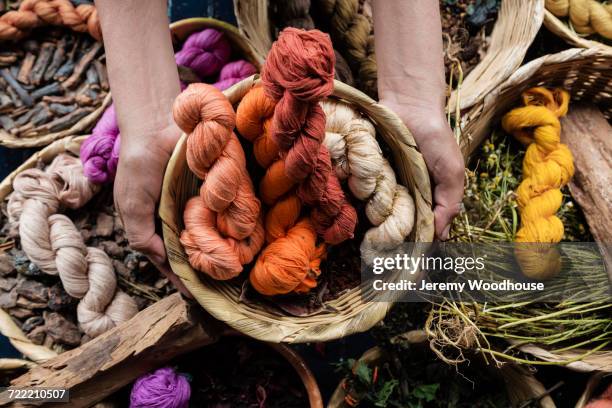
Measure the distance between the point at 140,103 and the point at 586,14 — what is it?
1021 millimetres

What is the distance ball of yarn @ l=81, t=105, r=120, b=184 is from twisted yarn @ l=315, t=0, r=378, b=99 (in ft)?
1.73

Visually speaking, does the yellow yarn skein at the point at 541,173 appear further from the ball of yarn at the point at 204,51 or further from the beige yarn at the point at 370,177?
the ball of yarn at the point at 204,51

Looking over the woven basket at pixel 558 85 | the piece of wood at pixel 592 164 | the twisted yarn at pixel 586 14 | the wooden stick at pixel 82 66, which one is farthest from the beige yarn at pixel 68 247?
the twisted yarn at pixel 586 14

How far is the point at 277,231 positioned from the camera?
885mm

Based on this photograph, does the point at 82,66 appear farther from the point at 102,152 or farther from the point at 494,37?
the point at 494,37

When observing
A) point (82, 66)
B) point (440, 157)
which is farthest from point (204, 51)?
point (440, 157)

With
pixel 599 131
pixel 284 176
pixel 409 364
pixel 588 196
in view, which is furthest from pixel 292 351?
pixel 599 131

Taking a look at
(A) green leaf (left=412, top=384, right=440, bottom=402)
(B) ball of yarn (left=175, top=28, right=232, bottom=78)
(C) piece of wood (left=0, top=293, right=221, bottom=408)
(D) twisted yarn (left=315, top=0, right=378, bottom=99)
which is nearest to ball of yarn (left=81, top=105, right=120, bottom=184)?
(B) ball of yarn (left=175, top=28, right=232, bottom=78)

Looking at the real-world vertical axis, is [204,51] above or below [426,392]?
above

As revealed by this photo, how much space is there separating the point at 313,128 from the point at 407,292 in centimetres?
33

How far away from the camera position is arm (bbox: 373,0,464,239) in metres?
0.88

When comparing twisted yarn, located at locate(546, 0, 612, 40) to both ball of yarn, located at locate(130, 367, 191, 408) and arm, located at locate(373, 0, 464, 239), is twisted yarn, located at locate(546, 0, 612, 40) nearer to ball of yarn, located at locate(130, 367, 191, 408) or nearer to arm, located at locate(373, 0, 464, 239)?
arm, located at locate(373, 0, 464, 239)

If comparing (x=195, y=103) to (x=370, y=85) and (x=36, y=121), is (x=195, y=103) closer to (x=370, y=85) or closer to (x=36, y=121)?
(x=370, y=85)

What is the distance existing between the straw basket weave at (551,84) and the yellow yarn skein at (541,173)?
0.03m
